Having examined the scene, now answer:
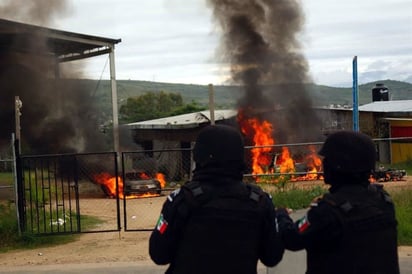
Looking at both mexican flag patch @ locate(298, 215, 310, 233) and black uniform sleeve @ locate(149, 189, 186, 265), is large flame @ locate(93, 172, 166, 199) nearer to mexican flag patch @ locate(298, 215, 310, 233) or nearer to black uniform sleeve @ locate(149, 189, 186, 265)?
black uniform sleeve @ locate(149, 189, 186, 265)

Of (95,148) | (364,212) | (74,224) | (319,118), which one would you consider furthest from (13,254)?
(319,118)

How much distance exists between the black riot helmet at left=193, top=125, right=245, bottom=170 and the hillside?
9589mm

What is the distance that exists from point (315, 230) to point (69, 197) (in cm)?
757

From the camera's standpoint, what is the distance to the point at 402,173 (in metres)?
16.5

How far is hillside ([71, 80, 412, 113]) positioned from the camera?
25781 millimetres

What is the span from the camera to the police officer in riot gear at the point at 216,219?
9.30 ft

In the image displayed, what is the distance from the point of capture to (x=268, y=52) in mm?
26531

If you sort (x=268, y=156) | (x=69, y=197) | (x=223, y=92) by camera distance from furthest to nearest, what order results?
(x=223, y=92) < (x=268, y=156) < (x=69, y=197)

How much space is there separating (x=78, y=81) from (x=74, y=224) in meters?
15.8

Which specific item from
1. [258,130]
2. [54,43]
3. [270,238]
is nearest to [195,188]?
[270,238]

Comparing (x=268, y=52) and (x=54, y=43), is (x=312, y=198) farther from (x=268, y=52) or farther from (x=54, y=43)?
(x=268, y=52)

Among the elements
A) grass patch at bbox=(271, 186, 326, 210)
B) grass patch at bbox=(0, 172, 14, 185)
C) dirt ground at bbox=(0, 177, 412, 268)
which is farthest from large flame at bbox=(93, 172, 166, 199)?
dirt ground at bbox=(0, 177, 412, 268)

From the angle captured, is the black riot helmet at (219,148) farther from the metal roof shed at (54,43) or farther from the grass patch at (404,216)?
the metal roof shed at (54,43)

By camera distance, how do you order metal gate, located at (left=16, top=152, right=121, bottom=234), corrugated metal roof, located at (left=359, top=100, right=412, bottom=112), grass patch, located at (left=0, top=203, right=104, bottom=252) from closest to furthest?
grass patch, located at (left=0, top=203, right=104, bottom=252)
metal gate, located at (left=16, top=152, right=121, bottom=234)
corrugated metal roof, located at (left=359, top=100, right=412, bottom=112)
